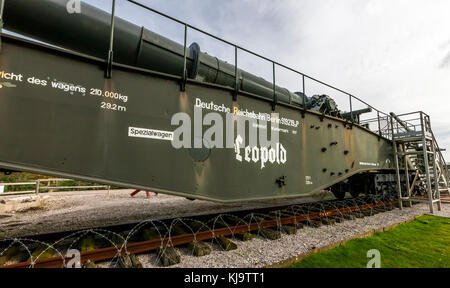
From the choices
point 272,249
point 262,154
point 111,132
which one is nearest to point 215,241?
point 272,249

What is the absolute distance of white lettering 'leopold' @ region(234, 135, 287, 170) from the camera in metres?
4.73

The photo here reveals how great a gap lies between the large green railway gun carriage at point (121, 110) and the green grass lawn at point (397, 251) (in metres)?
1.59

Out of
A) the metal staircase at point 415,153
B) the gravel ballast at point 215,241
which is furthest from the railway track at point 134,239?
the metal staircase at point 415,153

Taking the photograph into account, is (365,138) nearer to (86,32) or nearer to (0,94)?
Result: (86,32)

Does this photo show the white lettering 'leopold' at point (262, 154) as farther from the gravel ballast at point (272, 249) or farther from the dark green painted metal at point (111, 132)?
the gravel ballast at point (272, 249)

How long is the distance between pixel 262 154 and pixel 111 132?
317 centimetres

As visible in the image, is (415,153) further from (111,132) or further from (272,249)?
(111,132)

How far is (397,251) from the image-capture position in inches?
181

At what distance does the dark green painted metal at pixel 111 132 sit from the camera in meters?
2.78

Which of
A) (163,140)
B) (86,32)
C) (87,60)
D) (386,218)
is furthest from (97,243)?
(386,218)

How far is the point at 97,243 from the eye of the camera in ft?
13.9

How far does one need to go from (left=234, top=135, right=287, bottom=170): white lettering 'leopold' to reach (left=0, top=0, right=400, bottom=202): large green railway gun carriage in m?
0.02

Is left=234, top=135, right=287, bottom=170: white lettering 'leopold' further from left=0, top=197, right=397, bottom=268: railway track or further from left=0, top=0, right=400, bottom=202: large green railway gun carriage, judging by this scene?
left=0, top=197, right=397, bottom=268: railway track

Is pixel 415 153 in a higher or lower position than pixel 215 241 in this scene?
higher
